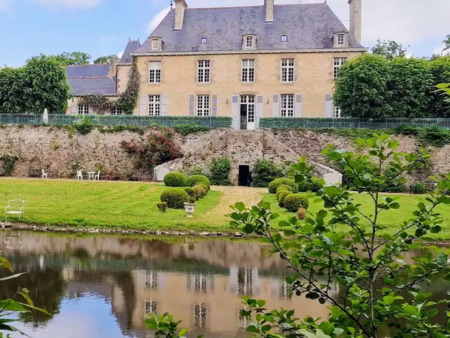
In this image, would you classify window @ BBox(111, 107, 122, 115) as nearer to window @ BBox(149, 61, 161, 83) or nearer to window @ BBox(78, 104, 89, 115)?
window @ BBox(78, 104, 89, 115)

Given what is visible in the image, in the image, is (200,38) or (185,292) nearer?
(185,292)

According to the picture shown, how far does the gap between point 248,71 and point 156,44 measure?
7067 millimetres

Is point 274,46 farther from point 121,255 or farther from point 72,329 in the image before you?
point 72,329

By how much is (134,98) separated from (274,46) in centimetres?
1082

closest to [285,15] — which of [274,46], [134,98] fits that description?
[274,46]

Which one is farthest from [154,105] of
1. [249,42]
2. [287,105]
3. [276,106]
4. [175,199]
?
[175,199]

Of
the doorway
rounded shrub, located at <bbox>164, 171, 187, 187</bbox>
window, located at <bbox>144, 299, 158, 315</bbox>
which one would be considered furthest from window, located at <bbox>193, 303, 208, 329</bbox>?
the doorway

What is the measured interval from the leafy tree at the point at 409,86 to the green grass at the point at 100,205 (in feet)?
40.6

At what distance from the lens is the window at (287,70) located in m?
30.2

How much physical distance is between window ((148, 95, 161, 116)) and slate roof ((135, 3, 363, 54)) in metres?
3.36

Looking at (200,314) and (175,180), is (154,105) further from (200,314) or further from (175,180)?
(200,314)

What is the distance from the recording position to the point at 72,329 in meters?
6.17

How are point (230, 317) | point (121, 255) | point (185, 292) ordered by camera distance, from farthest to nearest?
point (121, 255) < point (185, 292) < point (230, 317)

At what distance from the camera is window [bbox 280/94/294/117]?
30531 mm
